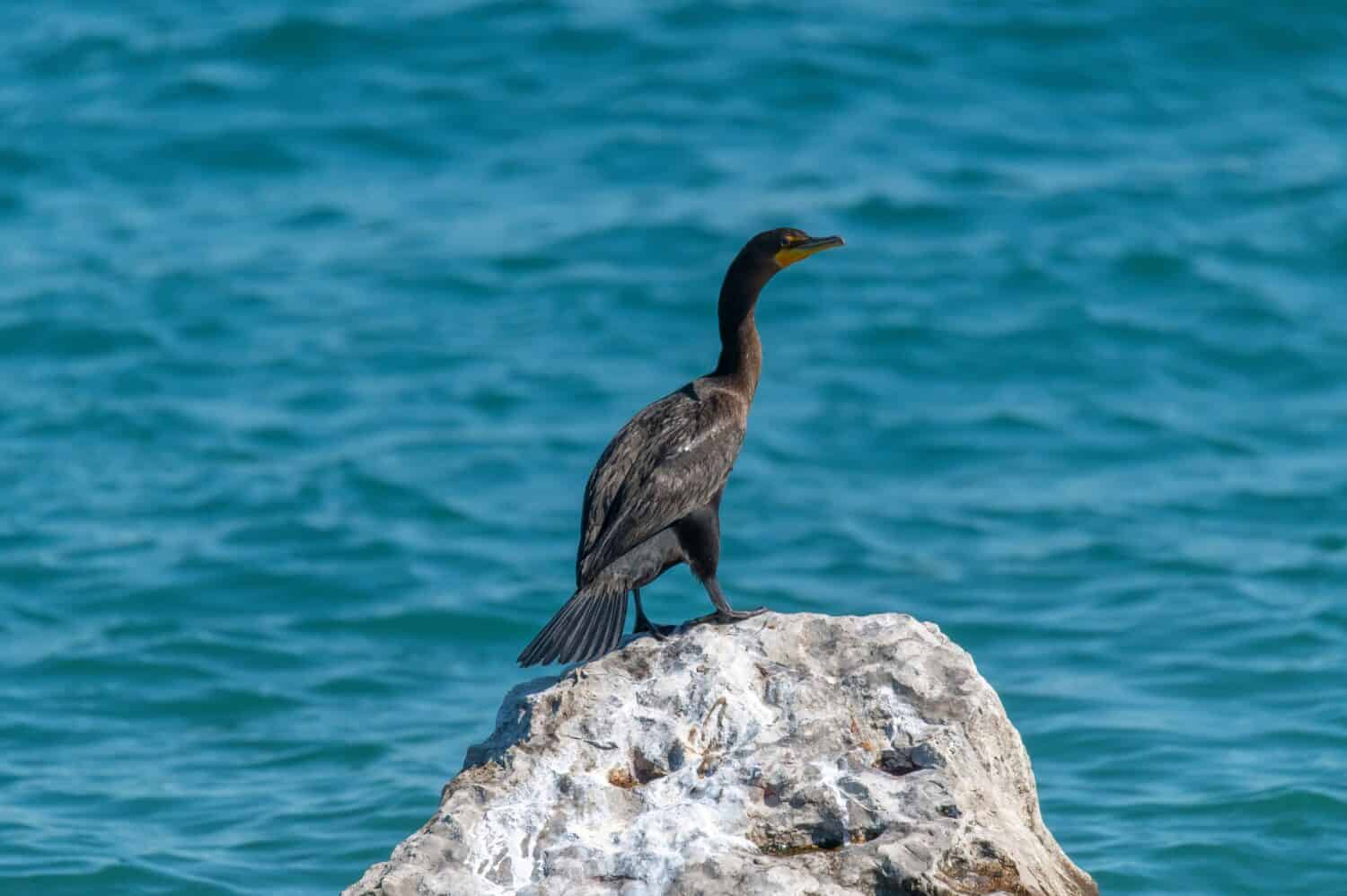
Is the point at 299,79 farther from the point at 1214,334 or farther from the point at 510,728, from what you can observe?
the point at 510,728

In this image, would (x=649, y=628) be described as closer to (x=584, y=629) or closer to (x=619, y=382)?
(x=584, y=629)

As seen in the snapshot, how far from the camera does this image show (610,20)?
17.1m

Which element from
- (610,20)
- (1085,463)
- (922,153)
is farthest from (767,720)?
(610,20)

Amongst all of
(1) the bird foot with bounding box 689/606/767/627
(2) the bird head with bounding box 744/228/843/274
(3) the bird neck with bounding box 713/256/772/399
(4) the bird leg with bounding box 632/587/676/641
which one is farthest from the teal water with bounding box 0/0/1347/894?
(2) the bird head with bounding box 744/228/843/274

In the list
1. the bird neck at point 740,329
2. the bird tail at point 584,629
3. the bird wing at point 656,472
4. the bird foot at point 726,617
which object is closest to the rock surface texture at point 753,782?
the bird tail at point 584,629

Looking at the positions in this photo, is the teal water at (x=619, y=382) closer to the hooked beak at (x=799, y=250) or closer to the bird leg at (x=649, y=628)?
the bird leg at (x=649, y=628)

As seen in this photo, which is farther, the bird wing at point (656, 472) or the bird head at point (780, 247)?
the bird head at point (780, 247)

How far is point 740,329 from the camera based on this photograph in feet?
21.6

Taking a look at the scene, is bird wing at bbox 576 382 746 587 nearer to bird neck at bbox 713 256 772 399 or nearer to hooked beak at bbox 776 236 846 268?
bird neck at bbox 713 256 772 399

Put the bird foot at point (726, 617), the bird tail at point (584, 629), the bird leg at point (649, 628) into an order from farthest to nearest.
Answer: the bird foot at point (726, 617), the bird leg at point (649, 628), the bird tail at point (584, 629)

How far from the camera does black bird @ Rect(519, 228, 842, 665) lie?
562 cm

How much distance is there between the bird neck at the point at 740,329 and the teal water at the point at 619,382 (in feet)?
8.87

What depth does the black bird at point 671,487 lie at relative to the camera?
5.62m

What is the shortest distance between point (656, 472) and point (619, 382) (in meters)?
7.19
